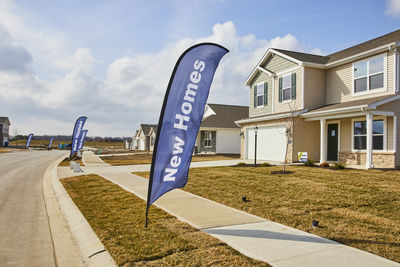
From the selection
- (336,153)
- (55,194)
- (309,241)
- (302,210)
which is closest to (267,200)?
(302,210)

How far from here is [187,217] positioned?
A: 20.3 feet

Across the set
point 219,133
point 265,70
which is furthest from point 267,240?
point 219,133

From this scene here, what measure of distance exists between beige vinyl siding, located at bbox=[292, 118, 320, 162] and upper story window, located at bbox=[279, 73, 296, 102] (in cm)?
191

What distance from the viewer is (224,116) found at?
1250 inches

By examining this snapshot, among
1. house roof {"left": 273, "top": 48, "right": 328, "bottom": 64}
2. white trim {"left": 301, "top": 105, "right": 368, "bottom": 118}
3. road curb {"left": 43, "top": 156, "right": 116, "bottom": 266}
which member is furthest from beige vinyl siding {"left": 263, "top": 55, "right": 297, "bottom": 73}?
road curb {"left": 43, "top": 156, "right": 116, "bottom": 266}

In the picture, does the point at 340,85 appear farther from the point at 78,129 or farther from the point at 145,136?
the point at 145,136

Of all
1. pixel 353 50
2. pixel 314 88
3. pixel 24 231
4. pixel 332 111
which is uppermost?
pixel 353 50

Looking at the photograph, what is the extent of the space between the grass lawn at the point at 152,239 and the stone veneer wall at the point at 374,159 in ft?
39.2

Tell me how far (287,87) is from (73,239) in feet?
54.3

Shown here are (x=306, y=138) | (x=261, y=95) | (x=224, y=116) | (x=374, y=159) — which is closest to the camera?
(x=374, y=159)

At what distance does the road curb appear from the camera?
14.2ft

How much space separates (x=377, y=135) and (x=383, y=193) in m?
7.57

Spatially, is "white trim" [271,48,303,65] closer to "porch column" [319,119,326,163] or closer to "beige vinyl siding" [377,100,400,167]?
"porch column" [319,119,326,163]

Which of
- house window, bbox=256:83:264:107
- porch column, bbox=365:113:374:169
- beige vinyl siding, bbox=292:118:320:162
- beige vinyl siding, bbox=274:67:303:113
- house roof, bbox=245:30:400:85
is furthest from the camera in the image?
house window, bbox=256:83:264:107
